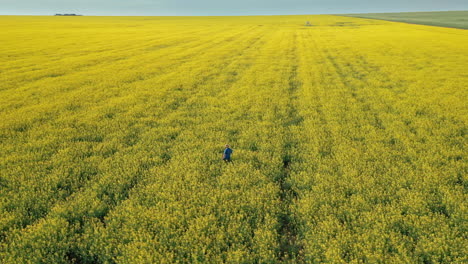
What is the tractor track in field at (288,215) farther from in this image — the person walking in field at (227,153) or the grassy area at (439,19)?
the grassy area at (439,19)

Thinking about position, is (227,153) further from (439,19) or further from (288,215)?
(439,19)

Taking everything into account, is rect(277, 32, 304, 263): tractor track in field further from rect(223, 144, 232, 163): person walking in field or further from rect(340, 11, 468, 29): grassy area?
rect(340, 11, 468, 29): grassy area

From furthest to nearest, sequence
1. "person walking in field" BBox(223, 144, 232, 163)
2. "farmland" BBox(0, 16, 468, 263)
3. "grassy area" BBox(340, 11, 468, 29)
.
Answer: "grassy area" BBox(340, 11, 468, 29), "person walking in field" BBox(223, 144, 232, 163), "farmland" BBox(0, 16, 468, 263)

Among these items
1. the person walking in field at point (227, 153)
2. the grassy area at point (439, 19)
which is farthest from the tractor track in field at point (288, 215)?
the grassy area at point (439, 19)

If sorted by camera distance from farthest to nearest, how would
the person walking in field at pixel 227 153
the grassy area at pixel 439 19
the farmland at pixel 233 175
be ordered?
the grassy area at pixel 439 19
the person walking in field at pixel 227 153
the farmland at pixel 233 175

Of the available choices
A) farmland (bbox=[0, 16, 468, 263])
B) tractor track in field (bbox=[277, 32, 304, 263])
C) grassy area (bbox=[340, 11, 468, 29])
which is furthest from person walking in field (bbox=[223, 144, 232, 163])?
grassy area (bbox=[340, 11, 468, 29])

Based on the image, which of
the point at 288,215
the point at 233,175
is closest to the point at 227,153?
the point at 233,175

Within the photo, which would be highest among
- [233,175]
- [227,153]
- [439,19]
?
[439,19]

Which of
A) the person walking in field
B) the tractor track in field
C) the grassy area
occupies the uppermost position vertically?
the grassy area

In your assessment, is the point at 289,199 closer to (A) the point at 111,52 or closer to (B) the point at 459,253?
(B) the point at 459,253
